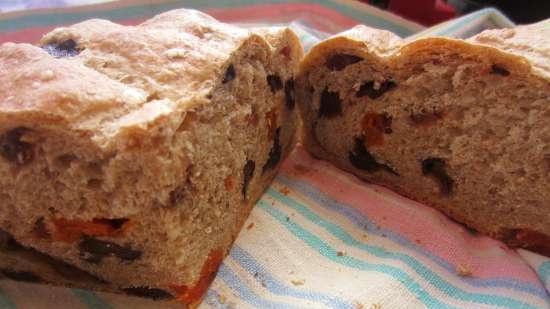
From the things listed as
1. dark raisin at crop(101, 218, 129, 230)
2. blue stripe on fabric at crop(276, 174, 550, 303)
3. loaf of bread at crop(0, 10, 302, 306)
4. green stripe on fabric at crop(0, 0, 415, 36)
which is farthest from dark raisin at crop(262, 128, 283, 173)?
green stripe on fabric at crop(0, 0, 415, 36)

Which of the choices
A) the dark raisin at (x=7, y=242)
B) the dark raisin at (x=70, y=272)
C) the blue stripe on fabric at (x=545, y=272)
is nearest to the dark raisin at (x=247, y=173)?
the dark raisin at (x=70, y=272)

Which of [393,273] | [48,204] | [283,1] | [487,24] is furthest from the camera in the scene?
[283,1]

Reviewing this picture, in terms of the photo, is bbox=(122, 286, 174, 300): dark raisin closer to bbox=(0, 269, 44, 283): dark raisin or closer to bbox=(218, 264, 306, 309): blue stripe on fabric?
bbox=(218, 264, 306, 309): blue stripe on fabric

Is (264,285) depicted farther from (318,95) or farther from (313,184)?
(318,95)

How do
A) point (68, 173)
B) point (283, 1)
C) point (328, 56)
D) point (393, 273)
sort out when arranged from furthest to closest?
point (283, 1) → point (328, 56) → point (393, 273) → point (68, 173)

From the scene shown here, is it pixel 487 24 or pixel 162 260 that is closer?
pixel 162 260

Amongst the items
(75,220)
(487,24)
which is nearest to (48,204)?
(75,220)

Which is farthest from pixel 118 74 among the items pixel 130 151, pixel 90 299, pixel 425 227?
pixel 425 227

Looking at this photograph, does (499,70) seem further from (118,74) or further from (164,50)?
(118,74)
